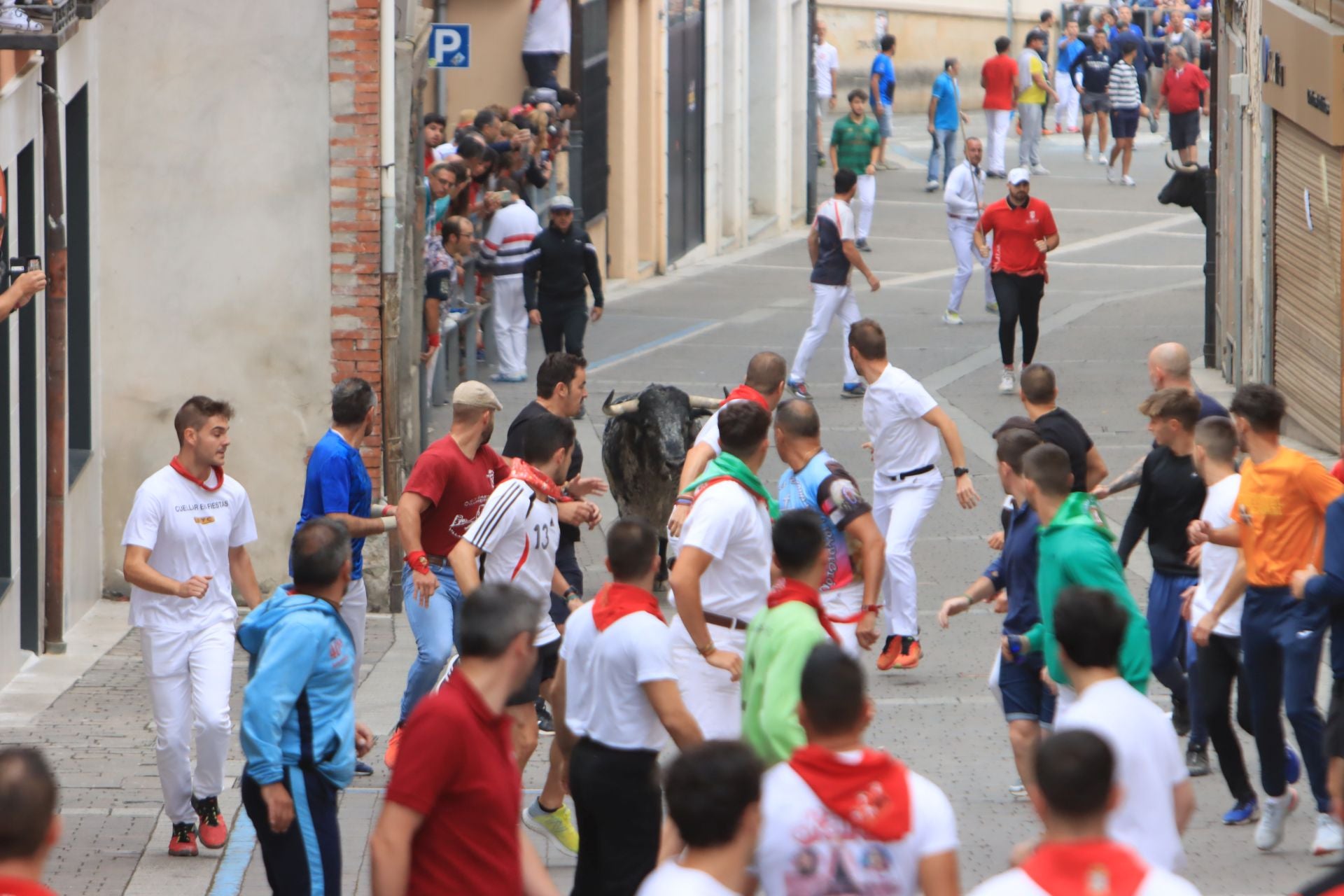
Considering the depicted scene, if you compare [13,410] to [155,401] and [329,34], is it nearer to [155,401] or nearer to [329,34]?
[155,401]

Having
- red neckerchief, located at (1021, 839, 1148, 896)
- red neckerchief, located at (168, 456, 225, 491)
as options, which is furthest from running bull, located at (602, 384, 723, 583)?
red neckerchief, located at (1021, 839, 1148, 896)

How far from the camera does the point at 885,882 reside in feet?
14.3

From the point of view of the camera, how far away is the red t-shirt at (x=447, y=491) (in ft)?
27.2

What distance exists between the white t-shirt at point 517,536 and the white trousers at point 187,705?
1.12 meters

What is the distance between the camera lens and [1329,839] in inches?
292

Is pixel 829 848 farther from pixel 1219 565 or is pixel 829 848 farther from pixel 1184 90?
pixel 1184 90

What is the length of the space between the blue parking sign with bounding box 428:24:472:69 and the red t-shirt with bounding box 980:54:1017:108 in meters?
16.8

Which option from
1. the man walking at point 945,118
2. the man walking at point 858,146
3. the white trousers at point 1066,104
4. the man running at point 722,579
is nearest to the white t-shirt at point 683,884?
the man running at point 722,579

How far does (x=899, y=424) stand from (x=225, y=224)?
4528 mm

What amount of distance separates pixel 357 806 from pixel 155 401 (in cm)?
473

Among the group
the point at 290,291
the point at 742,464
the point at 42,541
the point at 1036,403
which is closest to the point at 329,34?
the point at 290,291

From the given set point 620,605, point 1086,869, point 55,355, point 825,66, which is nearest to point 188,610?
point 620,605

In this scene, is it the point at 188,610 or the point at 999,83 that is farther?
the point at 999,83

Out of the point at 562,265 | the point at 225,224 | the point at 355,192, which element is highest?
the point at 355,192
